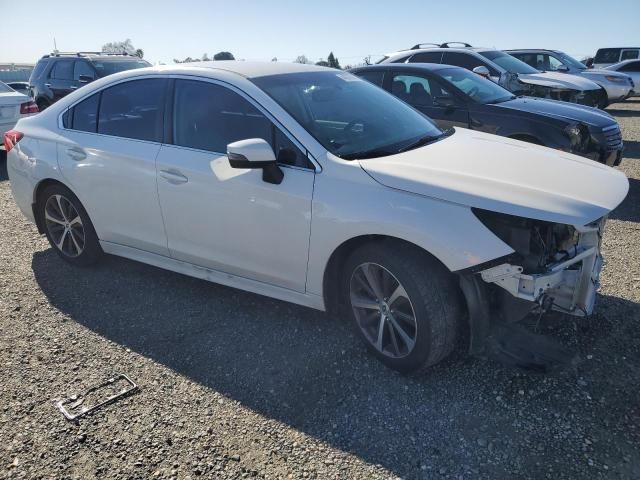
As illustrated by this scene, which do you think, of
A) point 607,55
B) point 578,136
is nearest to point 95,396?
point 578,136

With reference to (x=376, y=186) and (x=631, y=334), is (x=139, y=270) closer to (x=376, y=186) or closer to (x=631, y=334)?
(x=376, y=186)

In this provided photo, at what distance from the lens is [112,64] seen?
11.8 m

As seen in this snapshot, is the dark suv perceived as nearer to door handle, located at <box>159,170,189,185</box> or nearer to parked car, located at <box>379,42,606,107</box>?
parked car, located at <box>379,42,606,107</box>

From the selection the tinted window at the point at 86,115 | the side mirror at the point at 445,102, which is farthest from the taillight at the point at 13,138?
the side mirror at the point at 445,102

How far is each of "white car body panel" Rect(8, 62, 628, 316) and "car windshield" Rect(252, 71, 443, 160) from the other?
0.37 feet

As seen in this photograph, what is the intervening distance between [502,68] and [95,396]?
8.99m

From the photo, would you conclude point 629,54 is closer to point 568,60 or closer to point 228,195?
point 568,60

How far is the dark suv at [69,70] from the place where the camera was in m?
11.5

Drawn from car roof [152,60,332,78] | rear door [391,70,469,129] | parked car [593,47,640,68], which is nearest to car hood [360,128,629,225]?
car roof [152,60,332,78]

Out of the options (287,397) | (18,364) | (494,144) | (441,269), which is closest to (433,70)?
(494,144)

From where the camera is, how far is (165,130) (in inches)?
143

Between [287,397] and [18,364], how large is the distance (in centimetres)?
178

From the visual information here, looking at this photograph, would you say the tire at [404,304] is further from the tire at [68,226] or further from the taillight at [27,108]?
the taillight at [27,108]

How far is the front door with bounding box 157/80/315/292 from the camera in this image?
121 inches
